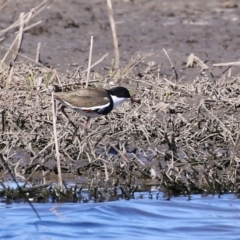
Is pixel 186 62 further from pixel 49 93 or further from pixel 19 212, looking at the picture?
pixel 19 212

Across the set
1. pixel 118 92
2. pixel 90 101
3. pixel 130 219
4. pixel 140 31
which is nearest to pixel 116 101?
pixel 118 92

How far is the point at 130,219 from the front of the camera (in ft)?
25.1

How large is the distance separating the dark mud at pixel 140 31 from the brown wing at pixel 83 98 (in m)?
3.02

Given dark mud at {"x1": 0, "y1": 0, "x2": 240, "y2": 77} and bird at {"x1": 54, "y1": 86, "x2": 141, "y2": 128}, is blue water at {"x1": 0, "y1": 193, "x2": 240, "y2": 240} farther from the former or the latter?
dark mud at {"x1": 0, "y1": 0, "x2": 240, "y2": 77}

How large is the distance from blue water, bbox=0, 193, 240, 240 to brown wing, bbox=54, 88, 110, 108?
1.33 m

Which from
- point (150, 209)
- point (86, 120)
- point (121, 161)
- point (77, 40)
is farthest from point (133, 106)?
point (77, 40)

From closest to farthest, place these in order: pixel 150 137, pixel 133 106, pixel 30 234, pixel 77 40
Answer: pixel 30 234 → pixel 150 137 → pixel 133 106 → pixel 77 40

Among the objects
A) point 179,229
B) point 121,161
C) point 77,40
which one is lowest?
point 179,229

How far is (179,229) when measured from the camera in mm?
7441

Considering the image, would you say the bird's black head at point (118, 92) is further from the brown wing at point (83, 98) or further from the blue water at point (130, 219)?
the blue water at point (130, 219)

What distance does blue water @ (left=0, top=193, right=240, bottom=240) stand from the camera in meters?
7.30

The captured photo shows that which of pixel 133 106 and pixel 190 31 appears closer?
pixel 133 106

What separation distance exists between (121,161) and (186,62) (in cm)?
415

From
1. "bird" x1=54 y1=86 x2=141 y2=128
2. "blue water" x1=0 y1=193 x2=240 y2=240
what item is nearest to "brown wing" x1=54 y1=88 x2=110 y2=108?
"bird" x1=54 y1=86 x2=141 y2=128
